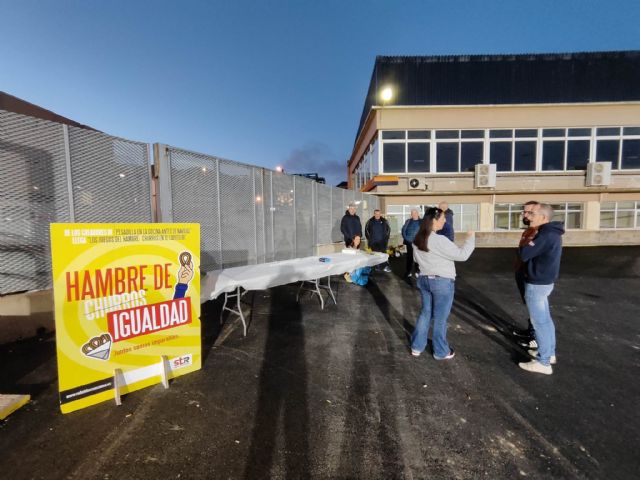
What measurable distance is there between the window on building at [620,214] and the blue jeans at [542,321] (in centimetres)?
1984

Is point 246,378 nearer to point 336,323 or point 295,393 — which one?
point 295,393

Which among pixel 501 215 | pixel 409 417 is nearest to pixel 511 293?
pixel 409 417

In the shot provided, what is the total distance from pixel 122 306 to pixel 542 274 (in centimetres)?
439

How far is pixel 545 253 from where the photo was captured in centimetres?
322

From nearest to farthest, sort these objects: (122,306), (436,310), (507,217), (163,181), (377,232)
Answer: (122,306)
(436,310)
(163,181)
(377,232)
(507,217)

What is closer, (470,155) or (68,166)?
(68,166)

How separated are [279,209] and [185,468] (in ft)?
21.9

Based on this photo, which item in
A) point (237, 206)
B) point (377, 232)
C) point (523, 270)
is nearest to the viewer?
point (523, 270)

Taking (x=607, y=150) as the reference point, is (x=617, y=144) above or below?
above

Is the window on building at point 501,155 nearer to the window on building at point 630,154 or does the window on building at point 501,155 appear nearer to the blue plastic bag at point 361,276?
the window on building at point 630,154

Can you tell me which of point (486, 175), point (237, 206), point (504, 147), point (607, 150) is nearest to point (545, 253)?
point (237, 206)

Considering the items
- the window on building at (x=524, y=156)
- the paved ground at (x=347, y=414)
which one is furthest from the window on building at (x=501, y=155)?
the paved ground at (x=347, y=414)

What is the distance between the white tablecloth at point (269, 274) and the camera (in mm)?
3852

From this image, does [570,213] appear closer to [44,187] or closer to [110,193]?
[110,193]
